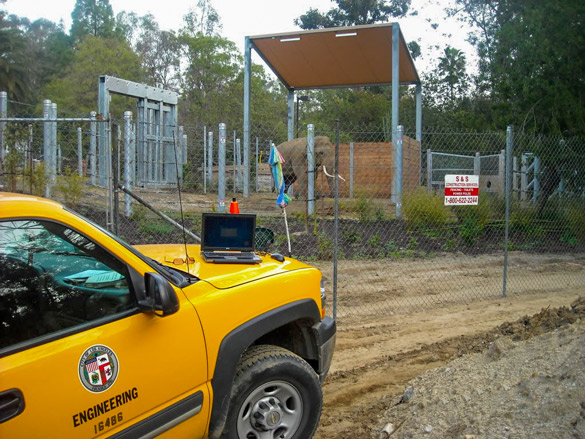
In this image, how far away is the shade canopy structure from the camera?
16.6 m

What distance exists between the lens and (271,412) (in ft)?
11.6

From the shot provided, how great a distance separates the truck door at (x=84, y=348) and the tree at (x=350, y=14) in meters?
39.4

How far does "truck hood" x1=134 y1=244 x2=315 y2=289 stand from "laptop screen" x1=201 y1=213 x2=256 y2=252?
0.46 feet

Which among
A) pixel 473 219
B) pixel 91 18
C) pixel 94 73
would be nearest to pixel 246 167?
A: pixel 473 219

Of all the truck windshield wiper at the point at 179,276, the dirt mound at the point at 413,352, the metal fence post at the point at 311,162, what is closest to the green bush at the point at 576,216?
→ the dirt mound at the point at 413,352

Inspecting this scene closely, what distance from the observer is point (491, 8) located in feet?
102

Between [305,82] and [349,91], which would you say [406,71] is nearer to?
[305,82]

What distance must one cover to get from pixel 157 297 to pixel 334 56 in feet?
Answer: 56.9

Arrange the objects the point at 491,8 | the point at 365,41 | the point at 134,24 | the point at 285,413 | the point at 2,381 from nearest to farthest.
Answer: the point at 2,381, the point at 285,413, the point at 365,41, the point at 491,8, the point at 134,24

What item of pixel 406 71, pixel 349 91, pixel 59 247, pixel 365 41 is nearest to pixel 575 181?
pixel 365 41

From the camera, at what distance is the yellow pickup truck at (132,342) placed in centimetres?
247

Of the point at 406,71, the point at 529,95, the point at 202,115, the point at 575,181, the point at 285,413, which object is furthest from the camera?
the point at 202,115

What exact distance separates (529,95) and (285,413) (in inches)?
460

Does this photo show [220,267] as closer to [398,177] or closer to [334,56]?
[398,177]
